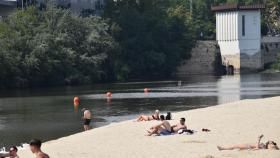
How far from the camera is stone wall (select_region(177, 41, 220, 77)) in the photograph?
12731 cm

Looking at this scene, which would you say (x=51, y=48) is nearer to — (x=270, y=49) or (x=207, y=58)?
(x=207, y=58)

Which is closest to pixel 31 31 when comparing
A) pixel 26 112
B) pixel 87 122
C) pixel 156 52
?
pixel 156 52

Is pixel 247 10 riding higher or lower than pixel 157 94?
higher

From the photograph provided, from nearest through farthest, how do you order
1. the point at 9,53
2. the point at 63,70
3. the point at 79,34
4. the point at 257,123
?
the point at 257,123, the point at 9,53, the point at 63,70, the point at 79,34

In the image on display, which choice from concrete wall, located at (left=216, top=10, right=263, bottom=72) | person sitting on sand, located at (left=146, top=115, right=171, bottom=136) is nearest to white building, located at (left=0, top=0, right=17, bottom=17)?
concrete wall, located at (left=216, top=10, right=263, bottom=72)

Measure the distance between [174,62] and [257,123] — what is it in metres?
85.8

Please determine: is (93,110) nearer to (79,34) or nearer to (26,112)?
(26,112)

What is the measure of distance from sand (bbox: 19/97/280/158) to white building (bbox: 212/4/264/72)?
277 ft

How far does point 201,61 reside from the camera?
420ft

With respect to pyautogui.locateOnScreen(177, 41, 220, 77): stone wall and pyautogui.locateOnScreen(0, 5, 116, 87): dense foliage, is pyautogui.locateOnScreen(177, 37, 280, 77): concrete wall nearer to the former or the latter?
pyautogui.locateOnScreen(177, 41, 220, 77): stone wall

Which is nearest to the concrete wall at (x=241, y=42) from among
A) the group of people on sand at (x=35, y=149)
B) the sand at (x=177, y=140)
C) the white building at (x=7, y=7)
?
the white building at (x=7, y=7)

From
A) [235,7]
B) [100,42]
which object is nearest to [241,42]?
[235,7]

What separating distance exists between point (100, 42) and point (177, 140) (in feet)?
237

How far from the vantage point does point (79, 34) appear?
334 ft
